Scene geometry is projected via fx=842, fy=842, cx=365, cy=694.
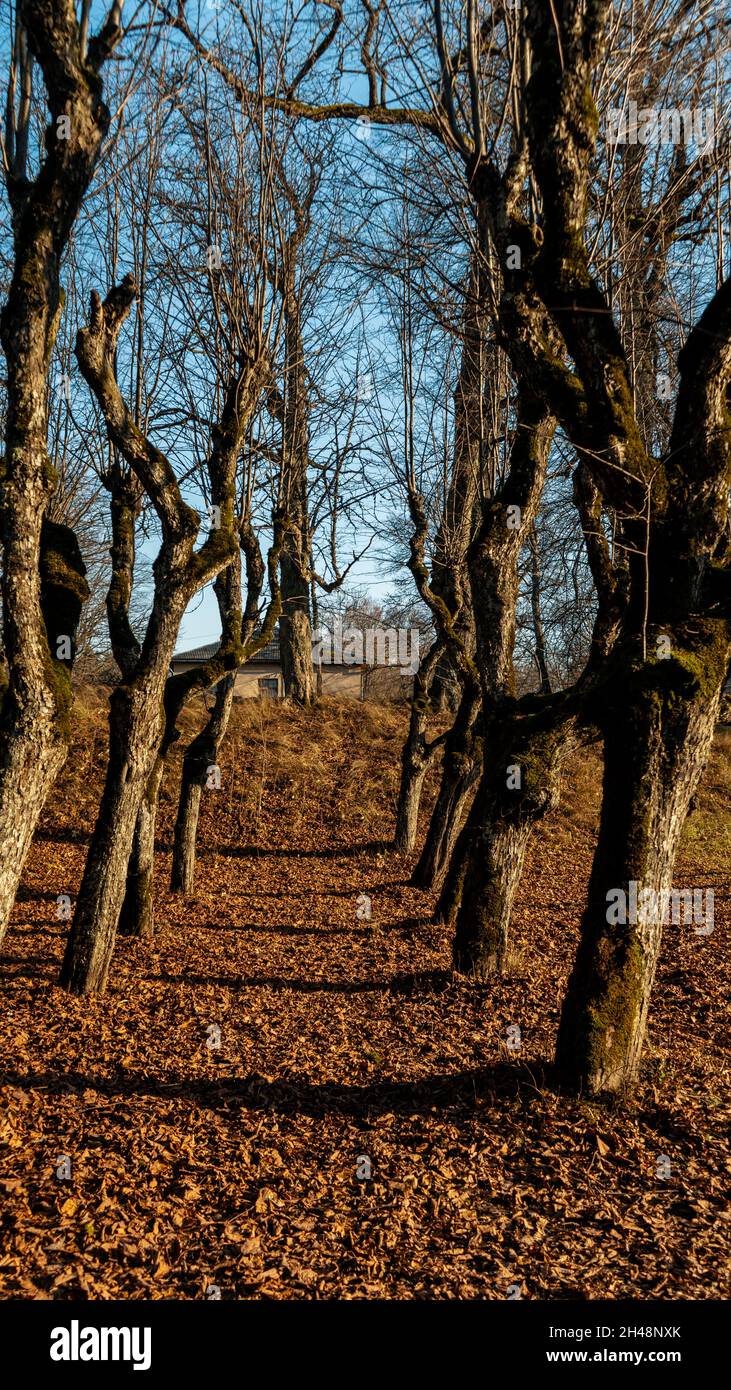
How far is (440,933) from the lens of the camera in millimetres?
9570

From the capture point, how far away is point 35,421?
5777 mm

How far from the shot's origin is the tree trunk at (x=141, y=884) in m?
8.91

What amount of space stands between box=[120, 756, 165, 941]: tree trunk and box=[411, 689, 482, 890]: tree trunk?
389 centimetres

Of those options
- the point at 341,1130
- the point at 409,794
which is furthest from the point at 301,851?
the point at 341,1130

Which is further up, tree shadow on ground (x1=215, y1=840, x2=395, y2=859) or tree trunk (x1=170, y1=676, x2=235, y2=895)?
tree trunk (x1=170, y1=676, x2=235, y2=895)

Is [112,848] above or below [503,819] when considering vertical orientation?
below

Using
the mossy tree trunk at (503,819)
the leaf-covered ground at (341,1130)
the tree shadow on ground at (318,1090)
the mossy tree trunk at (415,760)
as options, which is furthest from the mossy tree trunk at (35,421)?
the mossy tree trunk at (415,760)

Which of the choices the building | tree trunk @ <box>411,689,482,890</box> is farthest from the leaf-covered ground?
the building

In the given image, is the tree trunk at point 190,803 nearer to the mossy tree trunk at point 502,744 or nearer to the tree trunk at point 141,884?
the tree trunk at point 141,884

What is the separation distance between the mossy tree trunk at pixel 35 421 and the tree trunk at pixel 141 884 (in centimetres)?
311

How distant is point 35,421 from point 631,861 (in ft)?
15.8

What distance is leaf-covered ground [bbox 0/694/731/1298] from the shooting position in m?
3.62

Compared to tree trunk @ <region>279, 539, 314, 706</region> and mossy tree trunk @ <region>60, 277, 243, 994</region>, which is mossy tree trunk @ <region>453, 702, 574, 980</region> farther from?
tree trunk @ <region>279, 539, 314, 706</region>

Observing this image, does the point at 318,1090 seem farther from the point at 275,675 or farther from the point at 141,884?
the point at 275,675
